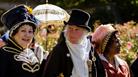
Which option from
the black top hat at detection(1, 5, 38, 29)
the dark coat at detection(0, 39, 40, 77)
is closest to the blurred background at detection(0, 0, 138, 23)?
the black top hat at detection(1, 5, 38, 29)

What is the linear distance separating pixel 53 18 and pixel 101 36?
3.36 metres

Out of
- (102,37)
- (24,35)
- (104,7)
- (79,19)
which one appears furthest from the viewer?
(104,7)

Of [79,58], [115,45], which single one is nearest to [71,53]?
[79,58]

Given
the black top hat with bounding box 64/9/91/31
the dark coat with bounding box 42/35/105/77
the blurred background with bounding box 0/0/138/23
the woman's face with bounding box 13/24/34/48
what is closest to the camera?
the woman's face with bounding box 13/24/34/48

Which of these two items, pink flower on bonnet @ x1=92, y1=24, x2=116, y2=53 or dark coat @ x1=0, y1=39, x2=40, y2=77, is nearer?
dark coat @ x1=0, y1=39, x2=40, y2=77

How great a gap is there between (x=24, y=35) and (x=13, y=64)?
337mm

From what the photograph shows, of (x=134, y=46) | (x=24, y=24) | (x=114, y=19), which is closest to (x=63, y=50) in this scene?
(x=24, y=24)

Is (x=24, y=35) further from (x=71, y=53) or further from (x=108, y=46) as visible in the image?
(x=108, y=46)

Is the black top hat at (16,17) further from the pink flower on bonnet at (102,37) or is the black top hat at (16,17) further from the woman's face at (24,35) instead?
the pink flower on bonnet at (102,37)

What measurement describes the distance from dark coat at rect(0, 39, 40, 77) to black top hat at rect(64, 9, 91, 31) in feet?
2.01

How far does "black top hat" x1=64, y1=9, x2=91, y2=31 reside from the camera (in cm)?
632

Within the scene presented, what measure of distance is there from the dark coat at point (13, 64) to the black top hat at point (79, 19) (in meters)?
0.61

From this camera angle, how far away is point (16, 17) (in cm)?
626

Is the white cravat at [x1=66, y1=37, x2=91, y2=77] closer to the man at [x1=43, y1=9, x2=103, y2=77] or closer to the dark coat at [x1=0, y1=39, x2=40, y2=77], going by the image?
the man at [x1=43, y1=9, x2=103, y2=77]
